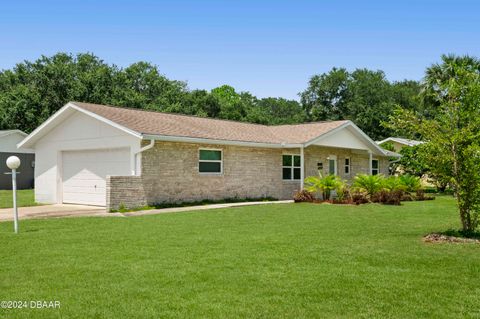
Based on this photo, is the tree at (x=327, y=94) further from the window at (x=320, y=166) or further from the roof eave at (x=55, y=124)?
the roof eave at (x=55, y=124)

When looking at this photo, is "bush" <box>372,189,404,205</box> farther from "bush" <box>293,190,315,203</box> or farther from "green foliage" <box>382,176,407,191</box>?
"bush" <box>293,190,315,203</box>

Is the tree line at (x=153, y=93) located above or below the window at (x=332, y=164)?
above

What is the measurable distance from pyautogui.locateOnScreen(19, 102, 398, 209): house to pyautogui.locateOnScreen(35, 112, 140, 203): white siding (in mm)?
39

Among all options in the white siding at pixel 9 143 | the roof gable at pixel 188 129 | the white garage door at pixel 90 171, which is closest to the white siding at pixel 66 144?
the white garage door at pixel 90 171

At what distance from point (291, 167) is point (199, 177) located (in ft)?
20.7

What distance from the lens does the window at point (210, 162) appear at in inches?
781

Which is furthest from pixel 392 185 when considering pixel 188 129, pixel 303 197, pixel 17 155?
pixel 17 155

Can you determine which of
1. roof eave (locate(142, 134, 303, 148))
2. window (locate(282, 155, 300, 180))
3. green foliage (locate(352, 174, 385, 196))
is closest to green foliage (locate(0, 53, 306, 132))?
window (locate(282, 155, 300, 180))

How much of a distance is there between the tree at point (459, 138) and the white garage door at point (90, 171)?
1143cm

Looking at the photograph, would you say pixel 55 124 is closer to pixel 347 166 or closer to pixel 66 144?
pixel 66 144

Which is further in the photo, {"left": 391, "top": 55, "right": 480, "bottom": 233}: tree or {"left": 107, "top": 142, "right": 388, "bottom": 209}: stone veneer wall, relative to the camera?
{"left": 107, "top": 142, "right": 388, "bottom": 209}: stone veneer wall

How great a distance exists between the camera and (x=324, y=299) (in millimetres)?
5699

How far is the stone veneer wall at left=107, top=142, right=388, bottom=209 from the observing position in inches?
680

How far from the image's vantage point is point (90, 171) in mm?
19688
